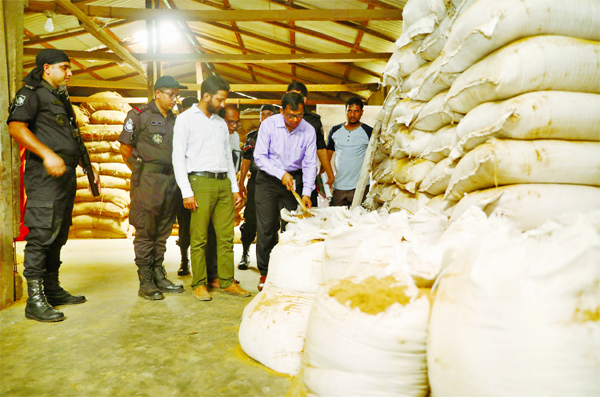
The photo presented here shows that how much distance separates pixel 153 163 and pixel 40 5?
2.60 m

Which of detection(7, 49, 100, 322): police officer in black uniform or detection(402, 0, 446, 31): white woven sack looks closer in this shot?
detection(402, 0, 446, 31): white woven sack

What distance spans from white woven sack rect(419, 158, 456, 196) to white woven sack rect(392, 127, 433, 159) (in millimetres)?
203

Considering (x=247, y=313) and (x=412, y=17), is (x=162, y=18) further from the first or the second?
(x=247, y=313)

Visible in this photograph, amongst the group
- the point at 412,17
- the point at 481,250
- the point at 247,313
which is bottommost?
the point at 247,313

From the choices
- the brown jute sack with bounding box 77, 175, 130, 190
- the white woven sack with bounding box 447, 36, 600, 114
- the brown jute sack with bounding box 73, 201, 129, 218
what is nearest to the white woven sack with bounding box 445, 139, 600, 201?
the white woven sack with bounding box 447, 36, 600, 114

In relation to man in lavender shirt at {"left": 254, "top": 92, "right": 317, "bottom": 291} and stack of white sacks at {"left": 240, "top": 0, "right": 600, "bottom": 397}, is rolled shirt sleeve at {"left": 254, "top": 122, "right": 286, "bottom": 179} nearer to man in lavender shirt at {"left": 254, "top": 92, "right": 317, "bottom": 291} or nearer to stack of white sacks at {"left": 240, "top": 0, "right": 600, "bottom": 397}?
man in lavender shirt at {"left": 254, "top": 92, "right": 317, "bottom": 291}

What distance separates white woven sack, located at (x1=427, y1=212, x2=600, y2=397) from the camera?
0.73 meters

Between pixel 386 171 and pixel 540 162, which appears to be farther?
pixel 386 171

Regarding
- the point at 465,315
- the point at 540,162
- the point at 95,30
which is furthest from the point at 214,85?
the point at 95,30

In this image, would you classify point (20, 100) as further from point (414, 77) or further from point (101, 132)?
point (101, 132)

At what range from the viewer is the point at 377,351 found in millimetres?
939

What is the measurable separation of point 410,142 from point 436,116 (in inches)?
9.0

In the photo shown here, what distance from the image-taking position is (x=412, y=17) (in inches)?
79.3

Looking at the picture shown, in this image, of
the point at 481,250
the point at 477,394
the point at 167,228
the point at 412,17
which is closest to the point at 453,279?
the point at 481,250
